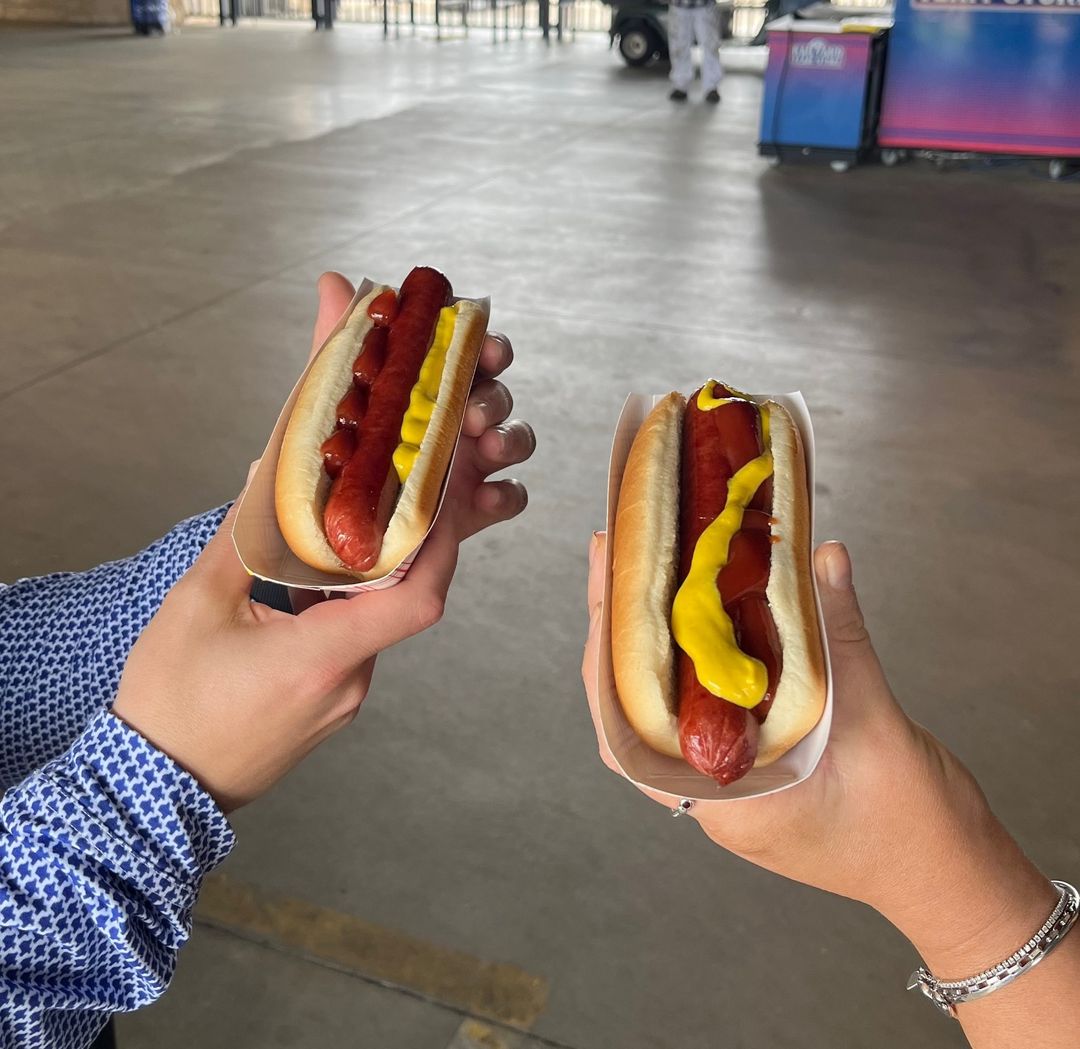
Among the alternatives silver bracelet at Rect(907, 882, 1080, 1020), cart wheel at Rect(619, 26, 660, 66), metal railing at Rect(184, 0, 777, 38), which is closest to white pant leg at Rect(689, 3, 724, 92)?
cart wheel at Rect(619, 26, 660, 66)

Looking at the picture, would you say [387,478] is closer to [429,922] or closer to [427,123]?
[429,922]

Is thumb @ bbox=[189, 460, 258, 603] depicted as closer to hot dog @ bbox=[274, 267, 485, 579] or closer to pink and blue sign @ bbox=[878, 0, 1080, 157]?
hot dog @ bbox=[274, 267, 485, 579]

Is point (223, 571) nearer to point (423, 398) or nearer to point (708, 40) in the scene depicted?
point (423, 398)

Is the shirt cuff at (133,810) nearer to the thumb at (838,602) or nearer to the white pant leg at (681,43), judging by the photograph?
the thumb at (838,602)

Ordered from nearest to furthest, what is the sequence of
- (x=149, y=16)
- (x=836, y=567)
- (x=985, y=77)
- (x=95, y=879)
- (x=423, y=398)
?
(x=95, y=879), (x=836, y=567), (x=423, y=398), (x=985, y=77), (x=149, y=16)

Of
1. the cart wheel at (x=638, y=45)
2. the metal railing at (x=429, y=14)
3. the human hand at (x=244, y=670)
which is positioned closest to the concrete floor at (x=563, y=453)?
the human hand at (x=244, y=670)

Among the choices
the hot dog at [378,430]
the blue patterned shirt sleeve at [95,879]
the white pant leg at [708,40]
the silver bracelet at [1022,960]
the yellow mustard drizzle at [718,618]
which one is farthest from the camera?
the white pant leg at [708,40]

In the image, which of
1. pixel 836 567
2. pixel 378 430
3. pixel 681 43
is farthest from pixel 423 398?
pixel 681 43
